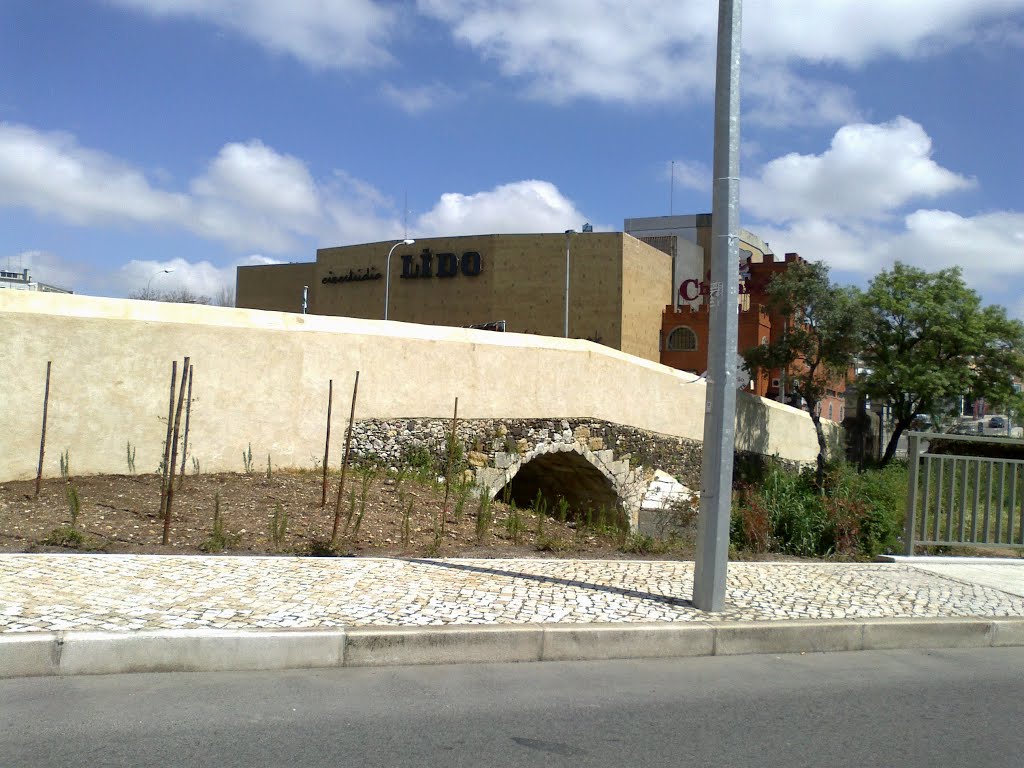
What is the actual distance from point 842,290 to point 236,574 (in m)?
25.5

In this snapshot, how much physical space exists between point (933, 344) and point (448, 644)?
30.3 m

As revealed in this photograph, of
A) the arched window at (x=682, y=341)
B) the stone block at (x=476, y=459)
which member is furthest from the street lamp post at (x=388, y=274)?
the stone block at (x=476, y=459)

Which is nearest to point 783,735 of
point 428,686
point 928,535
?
point 428,686

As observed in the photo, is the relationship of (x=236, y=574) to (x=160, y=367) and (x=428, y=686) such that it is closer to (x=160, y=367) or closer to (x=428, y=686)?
(x=428, y=686)

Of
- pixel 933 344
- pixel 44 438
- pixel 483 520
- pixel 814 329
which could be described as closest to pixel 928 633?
pixel 483 520

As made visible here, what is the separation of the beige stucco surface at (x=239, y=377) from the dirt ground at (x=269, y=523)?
528 millimetres

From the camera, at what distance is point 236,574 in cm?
718

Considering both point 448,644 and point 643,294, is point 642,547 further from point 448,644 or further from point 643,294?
point 643,294

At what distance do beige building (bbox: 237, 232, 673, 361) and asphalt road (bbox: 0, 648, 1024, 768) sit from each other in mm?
36037

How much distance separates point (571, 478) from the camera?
18.0 m

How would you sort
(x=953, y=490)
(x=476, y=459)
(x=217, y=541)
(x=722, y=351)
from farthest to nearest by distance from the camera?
(x=476, y=459) < (x=953, y=490) < (x=217, y=541) < (x=722, y=351)

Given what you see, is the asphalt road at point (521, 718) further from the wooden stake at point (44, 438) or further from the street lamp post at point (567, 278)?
the street lamp post at point (567, 278)

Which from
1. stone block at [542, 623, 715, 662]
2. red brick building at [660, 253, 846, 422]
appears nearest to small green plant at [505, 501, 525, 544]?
stone block at [542, 623, 715, 662]

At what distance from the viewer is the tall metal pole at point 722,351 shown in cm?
682
